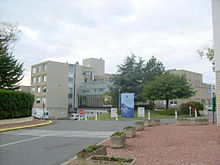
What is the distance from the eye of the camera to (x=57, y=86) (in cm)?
6047

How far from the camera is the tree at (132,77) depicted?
38875mm

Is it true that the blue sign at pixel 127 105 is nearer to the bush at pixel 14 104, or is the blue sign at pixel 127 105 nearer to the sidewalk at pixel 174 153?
the bush at pixel 14 104

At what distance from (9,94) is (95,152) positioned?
16.7 meters

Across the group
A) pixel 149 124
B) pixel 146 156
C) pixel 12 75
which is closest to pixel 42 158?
pixel 146 156

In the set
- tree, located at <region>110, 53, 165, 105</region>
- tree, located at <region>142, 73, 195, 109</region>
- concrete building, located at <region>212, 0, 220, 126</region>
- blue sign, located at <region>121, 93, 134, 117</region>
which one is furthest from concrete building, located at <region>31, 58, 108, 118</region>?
concrete building, located at <region>212, 0, 220, 126</region>

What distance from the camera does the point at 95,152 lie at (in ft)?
19.1

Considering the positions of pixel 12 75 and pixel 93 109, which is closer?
pixel 12 75

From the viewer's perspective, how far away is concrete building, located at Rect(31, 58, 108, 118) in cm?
5888

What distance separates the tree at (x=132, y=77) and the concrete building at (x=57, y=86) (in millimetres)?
23792

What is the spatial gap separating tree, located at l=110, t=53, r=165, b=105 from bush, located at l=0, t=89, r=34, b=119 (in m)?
19.2

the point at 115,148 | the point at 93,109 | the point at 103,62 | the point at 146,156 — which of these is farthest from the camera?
the point at 103,62

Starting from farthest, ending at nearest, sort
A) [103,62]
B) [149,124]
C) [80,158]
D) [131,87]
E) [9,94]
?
1. [103,62]
2. [131,87]
3. [9,94]
4. [149,124]
5. [80,158]

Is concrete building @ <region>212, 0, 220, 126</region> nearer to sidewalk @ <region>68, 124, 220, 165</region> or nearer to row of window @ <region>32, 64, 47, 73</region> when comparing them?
sidewalk @ <region>68, 124, 220, 165</region>

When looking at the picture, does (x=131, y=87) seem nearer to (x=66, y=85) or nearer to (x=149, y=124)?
(x=149, y=124)
